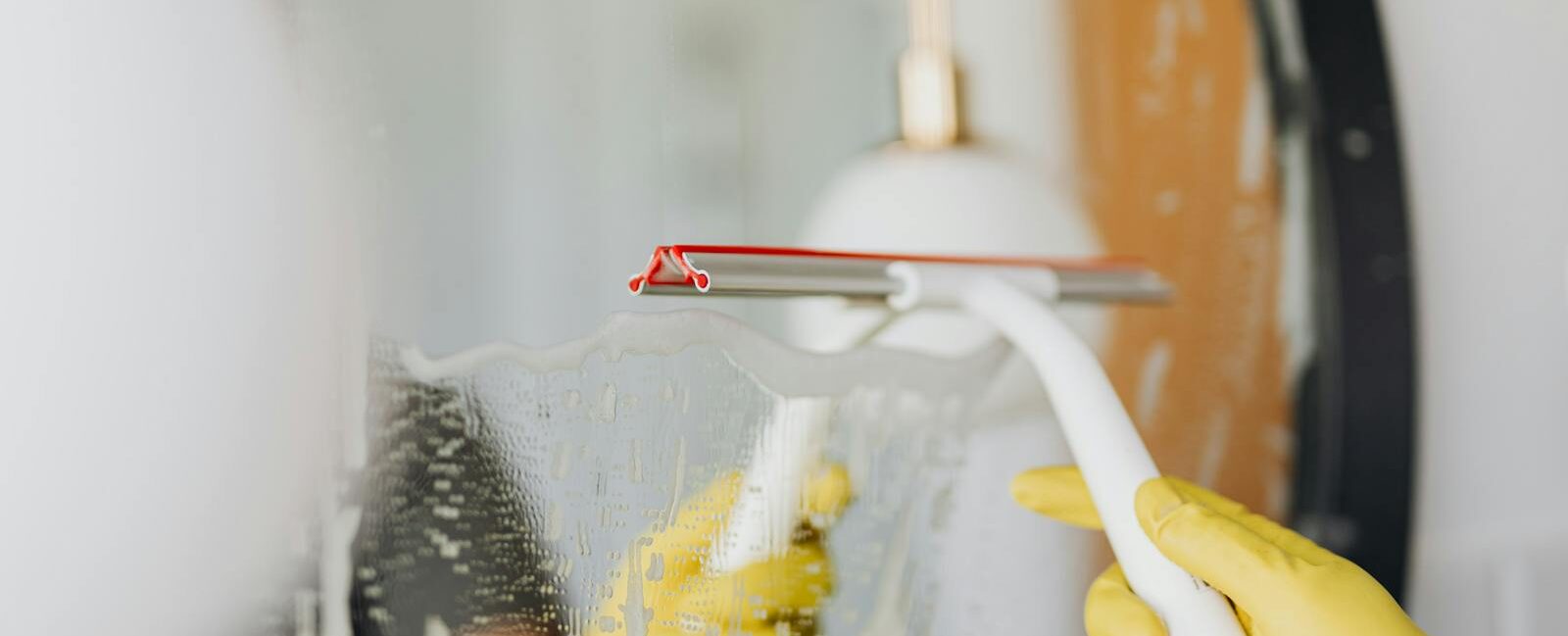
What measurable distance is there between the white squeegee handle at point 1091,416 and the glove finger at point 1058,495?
0.02 m

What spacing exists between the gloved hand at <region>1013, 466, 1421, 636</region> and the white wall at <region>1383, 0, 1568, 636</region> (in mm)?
356

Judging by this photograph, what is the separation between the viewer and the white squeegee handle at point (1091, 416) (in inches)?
17.2

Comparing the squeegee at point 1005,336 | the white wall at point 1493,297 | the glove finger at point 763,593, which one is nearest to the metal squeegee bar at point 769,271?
the squeegee at point 1005,336

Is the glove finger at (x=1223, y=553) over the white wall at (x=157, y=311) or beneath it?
beneath

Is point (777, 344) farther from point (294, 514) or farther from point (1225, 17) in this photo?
point (1225, 17)

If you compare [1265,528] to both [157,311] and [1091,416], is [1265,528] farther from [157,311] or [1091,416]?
[157,311]

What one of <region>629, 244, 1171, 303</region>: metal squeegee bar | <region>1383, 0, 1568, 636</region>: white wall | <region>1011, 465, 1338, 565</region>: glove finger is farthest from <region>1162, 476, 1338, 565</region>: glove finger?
<region>1383, 0, 1568, 636</region>: white wall

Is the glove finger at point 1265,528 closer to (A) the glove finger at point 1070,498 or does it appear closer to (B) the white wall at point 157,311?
(A) the glove finger at point 1070,498

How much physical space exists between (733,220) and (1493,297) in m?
0.53

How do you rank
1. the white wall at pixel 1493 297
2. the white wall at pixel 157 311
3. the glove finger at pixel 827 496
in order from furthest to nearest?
the white wall at pixel 1493 297 → the glove finger at pixel 827 496 → the white wall at pixel 157 311

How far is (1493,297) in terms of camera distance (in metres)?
0.75

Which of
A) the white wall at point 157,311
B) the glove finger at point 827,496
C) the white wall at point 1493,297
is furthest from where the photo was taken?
the white wall at point 1493,297

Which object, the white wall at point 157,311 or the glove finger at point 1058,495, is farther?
the glove finger at point 1058,495

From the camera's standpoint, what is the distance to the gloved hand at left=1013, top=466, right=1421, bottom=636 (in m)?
0.41
